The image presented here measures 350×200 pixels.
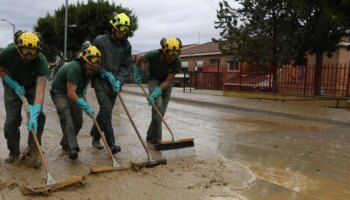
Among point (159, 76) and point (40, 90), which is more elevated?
point (159, 76)

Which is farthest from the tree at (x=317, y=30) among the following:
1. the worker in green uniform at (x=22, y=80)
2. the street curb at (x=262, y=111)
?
the worker in green uniform at (x=22, y=80)

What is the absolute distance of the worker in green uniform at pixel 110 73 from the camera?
→ 6.04m

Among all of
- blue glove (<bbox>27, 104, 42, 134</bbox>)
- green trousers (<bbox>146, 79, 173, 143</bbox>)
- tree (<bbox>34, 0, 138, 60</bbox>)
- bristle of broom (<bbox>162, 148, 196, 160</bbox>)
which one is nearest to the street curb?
green trousers (<bbox>146, 79, 173, 143</bbox>)

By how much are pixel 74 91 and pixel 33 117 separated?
77 cm

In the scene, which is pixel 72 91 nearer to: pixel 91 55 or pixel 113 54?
pixel 91 55

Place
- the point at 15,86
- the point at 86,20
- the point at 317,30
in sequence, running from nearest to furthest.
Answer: the point at 15,86 < the point at 317,30 < the point at 86,20

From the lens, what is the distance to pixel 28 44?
4.91 m

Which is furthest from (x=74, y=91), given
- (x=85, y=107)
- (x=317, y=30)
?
(x=317, y=30)

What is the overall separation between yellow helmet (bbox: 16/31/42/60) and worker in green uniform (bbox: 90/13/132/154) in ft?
4.01

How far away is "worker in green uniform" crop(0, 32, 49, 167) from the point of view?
5.00 m

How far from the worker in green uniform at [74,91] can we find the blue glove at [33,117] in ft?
2.06

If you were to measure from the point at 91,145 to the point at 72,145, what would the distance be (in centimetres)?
122

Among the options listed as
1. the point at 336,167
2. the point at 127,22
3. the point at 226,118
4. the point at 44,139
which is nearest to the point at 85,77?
the point at 127,22

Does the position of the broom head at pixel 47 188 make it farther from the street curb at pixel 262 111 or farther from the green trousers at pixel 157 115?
the street curb at pixel 262 111
